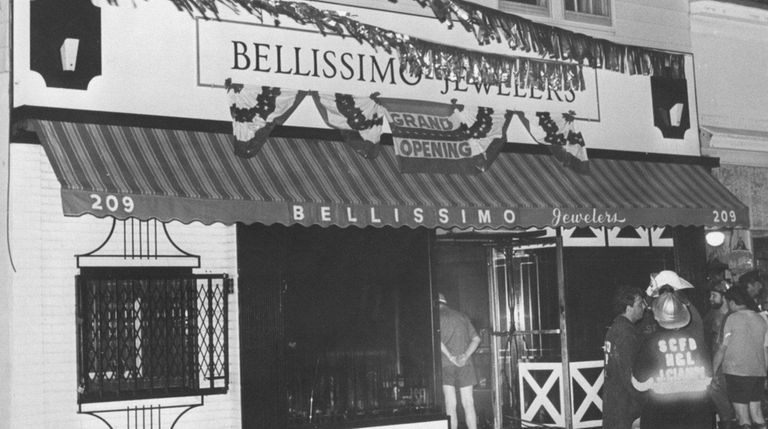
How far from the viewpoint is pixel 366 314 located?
1079cm

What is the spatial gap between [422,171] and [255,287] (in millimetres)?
1974

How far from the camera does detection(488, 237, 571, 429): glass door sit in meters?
12.5

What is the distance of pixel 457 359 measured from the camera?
11750mm

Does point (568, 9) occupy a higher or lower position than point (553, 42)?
higher

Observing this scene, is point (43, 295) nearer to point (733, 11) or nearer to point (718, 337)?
point (718, 337)

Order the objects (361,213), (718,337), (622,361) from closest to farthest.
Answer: (361,213) → (622,361) → (718,337)

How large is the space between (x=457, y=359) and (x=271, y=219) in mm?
3550

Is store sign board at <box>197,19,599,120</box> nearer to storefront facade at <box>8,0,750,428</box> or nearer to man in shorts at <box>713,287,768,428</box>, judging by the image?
storefront facade at <box>8,0,750,428</box>

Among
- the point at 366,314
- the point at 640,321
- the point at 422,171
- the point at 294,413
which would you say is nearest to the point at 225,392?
the point at 294,413

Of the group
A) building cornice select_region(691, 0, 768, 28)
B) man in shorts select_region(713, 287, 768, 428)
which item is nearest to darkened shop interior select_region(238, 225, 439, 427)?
man in shorts select_region(713, 287, 768, 428)

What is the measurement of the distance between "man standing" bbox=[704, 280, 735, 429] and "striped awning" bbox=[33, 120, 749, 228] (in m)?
0.87

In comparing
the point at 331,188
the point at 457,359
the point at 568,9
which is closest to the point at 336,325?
the point at 331,188

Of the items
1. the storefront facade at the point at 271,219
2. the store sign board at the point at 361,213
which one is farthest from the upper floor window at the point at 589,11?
the store sign board at the point at 361,213

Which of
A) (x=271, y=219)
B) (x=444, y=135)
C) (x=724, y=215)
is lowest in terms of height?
(x=271, y=219)
